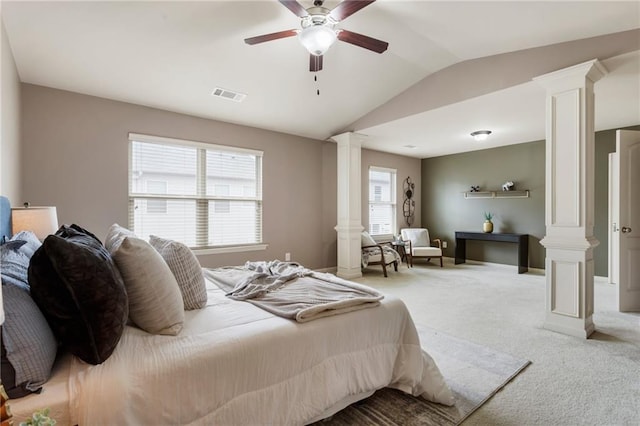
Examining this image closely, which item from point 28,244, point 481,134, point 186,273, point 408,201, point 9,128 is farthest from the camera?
point 408,201

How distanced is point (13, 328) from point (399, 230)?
6948mm

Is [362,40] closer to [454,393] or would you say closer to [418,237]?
[454,393]

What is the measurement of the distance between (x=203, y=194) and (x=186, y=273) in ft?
9.56

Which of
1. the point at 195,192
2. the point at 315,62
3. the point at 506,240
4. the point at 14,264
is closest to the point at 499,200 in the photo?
the point at 506,240

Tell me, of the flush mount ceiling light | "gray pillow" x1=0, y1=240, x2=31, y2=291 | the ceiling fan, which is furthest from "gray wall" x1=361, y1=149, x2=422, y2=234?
"gray pillow" x1=0, y1=240, x2=31, y2=291

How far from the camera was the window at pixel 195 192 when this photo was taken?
158 inches

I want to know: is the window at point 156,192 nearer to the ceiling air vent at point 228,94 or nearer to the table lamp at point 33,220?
the ceiling air vent at point 228,94

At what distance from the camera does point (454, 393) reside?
2.01 m

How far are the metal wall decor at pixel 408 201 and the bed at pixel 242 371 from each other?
19.0 feet

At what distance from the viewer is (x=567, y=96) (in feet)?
9.64

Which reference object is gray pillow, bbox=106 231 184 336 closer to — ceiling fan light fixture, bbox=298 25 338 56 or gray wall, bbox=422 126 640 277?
ceiling fan light fixture, bbox=298 25 338 56

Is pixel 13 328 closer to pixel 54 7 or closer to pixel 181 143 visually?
pixel 54 7

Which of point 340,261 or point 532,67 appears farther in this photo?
point 340,261

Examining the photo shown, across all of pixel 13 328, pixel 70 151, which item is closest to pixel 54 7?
pixel 70 151
